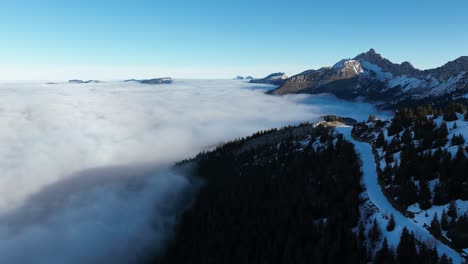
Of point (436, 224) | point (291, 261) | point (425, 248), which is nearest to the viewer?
point (425, 248)

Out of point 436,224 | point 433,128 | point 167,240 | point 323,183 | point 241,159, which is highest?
point 433,128

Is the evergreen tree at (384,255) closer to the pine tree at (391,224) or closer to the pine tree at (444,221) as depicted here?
the pine tree at (391,224)

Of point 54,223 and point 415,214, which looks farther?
point 54,223

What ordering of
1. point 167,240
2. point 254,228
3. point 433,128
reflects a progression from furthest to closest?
point 167,240
point 254,228
point 433,128

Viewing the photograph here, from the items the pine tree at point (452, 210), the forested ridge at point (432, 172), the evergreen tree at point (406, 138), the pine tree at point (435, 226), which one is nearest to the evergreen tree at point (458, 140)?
the forested ridge at point (432, 172)

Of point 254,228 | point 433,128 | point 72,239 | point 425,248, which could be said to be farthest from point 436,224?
point 72,239

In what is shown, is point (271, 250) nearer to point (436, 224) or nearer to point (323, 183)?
point (323, 183)

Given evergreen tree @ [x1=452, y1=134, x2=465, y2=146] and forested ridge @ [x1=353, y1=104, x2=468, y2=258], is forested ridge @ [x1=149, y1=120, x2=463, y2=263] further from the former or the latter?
evergreen tree @ [x1=452, y1=134, x2=465, y2=146]

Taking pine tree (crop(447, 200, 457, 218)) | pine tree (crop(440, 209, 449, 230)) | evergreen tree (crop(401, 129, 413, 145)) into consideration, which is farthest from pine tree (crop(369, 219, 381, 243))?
evergreen tree (crop(401, 129, 413, 145))

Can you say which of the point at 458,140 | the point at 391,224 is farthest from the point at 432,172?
the point at 391,224
